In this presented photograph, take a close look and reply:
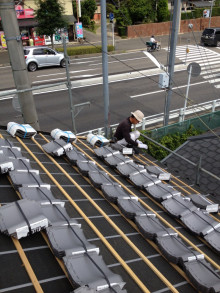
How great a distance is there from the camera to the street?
15359 mm

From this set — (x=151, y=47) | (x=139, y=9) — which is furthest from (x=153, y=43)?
(x=139, y=9)

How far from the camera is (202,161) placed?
9438 mm

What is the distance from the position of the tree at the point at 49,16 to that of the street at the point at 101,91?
12.7 ft

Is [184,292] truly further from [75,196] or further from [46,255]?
[75,196]

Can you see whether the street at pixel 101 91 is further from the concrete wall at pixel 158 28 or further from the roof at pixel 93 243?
the concrete wall at pixel 158 28

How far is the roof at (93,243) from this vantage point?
338 cm

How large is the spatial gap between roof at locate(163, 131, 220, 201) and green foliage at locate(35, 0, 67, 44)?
889 inches

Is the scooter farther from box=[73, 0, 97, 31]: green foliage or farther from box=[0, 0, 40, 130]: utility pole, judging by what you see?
box=[0, 0, 40, 130]: utility pole

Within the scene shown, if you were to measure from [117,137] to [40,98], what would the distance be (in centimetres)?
1075

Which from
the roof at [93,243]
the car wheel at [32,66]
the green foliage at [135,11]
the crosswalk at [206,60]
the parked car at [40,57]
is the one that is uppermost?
the green foliage at [135,11]

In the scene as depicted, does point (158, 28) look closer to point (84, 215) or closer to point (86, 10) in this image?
point (86, 10)

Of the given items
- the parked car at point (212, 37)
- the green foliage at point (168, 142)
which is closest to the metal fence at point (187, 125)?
the green foliage at point (168, 142)

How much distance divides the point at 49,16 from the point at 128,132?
2363 cm

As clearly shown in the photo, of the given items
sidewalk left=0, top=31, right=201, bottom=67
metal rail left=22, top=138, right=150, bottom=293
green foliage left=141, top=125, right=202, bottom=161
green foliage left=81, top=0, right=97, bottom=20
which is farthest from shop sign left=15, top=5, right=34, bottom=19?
metal rail left=22, top=138, right=150, bottom=293
